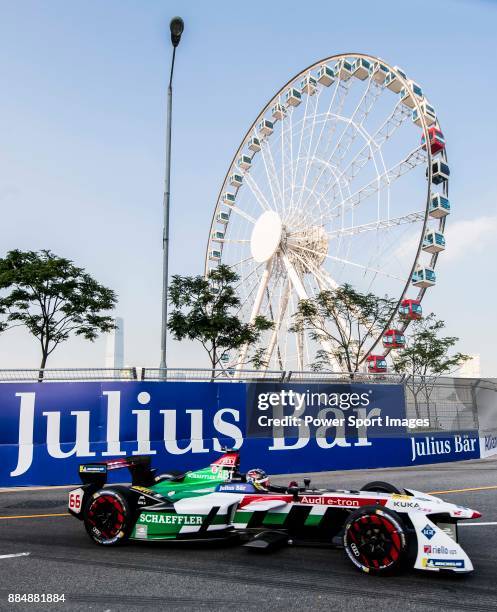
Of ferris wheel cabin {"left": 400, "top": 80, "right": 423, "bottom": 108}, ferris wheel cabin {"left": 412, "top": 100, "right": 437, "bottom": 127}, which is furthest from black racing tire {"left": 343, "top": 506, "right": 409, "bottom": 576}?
ferris wheel cabin {"left": 400, "top": 80, "right": 423, "bottom": 108}

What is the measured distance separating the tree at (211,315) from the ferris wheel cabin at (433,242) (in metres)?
11.1

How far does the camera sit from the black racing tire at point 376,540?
4.86 meters

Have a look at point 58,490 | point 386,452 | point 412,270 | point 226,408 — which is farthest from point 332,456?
point 412,270

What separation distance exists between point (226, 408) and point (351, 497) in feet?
22.7

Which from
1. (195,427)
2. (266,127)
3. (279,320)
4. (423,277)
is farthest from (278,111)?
(195,427)

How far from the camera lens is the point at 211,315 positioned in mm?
33938

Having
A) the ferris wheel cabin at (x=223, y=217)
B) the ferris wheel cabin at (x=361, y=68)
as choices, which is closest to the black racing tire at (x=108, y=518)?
the ferris wheel cabin at (x=361, y=68)

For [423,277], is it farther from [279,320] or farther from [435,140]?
[279,320]

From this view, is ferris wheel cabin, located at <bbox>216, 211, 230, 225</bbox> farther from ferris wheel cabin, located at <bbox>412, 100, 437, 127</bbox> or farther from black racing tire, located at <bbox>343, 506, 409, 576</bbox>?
black racing tire, located at <bbox>343, 506, 409, 576</bbox>

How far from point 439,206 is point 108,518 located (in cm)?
2774

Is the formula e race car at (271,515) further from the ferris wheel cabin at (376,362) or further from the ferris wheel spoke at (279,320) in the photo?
the ferris wheel spoke at (279,320)

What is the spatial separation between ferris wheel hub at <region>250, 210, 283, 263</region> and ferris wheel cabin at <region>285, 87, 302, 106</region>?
7.88 meters

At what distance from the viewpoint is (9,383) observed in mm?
11289

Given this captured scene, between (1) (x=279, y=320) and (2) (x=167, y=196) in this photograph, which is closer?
(2) (x=167, y=196)
